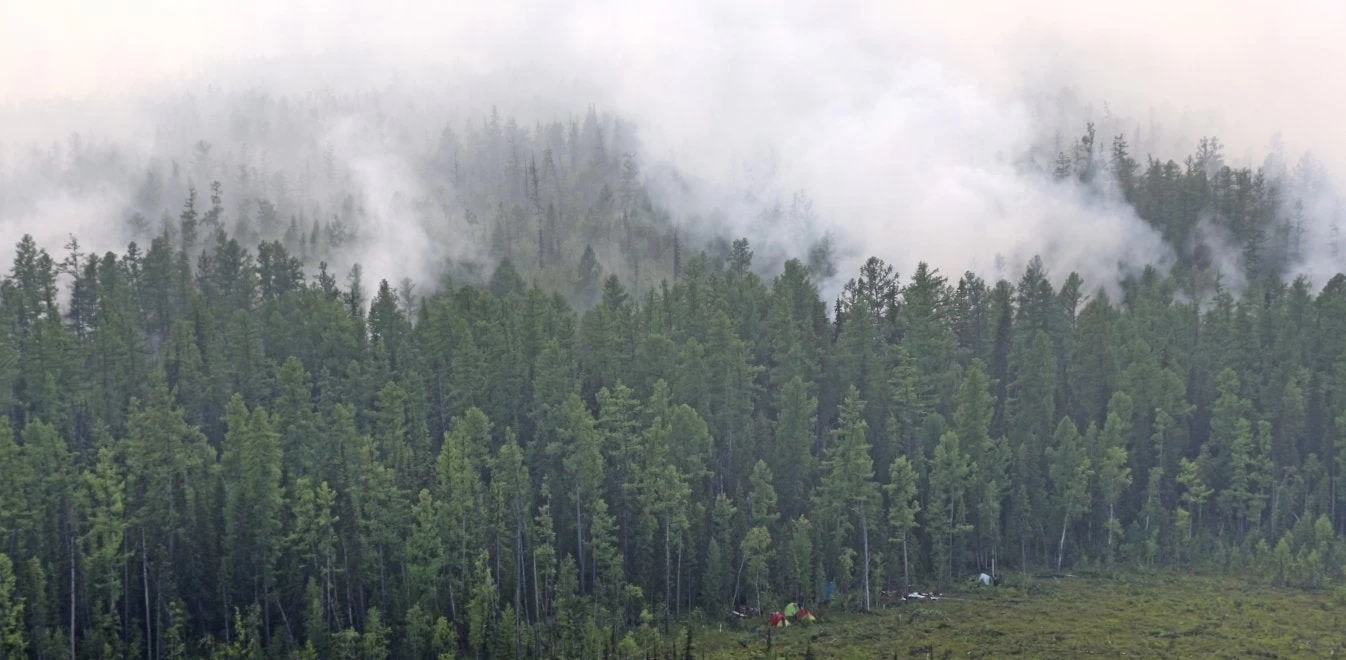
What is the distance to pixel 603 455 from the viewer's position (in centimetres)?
10238

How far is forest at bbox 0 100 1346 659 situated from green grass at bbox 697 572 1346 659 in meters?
4.03

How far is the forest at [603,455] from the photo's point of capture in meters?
85.7

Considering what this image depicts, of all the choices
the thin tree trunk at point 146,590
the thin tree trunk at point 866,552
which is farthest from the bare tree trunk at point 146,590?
the thin tree trunk at point 866,552

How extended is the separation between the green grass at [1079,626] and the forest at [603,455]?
4.03m

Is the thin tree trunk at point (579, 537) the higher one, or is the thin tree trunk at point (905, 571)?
the thin tree trunk at point (579, 537)

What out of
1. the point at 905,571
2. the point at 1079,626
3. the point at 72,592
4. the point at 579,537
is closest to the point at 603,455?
the point at 579,537

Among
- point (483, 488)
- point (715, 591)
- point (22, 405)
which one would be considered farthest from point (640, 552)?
point (22, 405)

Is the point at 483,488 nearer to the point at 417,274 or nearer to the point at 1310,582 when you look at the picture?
Answer: the point at 1310,582

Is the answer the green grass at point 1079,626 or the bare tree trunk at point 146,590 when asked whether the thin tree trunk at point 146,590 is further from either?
the green grass at point 1079,626

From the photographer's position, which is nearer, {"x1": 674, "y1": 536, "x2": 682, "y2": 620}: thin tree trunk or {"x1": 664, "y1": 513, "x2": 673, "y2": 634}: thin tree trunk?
{"x1": 664, "y1": 513, "x2": 673, "y2": 634}: thin tree trunk

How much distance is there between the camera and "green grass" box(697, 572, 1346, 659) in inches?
3278

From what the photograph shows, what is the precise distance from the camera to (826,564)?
98750 mm

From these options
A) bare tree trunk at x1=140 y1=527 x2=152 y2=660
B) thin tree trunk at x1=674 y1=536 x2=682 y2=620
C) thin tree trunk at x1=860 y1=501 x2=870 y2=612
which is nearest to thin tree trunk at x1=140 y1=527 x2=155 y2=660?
bare tree trunk at x1=140 y1=527 x2=152 y2=660

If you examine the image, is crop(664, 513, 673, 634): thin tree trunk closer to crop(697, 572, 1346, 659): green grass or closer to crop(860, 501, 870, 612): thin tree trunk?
crop(697, 572, 1346, 659): green grass
